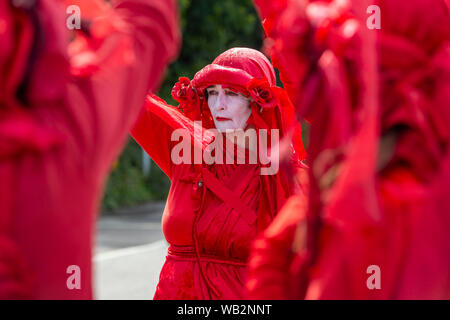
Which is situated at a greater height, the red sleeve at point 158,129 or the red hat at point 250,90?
the red hat at point 250,90

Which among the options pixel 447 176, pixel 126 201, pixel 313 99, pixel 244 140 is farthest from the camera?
pixel 126 201

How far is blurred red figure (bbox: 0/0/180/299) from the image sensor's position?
148 cm

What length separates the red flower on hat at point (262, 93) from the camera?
134 inches

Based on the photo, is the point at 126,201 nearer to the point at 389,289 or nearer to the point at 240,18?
the point at 240,18

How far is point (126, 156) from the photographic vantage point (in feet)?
60.6

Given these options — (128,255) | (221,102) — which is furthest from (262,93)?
(128,255)

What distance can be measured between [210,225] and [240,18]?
622 inches

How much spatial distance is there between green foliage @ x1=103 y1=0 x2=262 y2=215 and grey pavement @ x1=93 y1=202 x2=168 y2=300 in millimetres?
1198

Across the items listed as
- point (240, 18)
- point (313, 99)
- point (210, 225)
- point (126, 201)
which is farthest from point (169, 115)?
point (240, 18)

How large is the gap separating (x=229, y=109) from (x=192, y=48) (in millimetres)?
14932

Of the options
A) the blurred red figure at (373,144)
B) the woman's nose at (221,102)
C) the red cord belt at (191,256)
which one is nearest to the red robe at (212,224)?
the red cord belt at (191,256)

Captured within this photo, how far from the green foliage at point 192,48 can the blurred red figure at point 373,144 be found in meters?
15.8

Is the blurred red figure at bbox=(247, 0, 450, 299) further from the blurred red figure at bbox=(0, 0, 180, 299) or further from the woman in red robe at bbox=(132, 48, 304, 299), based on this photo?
the woman in red robe at bbox=(132, 48, 304, 299)

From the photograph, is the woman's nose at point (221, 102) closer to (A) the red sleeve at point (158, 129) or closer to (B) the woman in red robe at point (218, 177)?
(B) the woman in red robe at point (218, 177)
